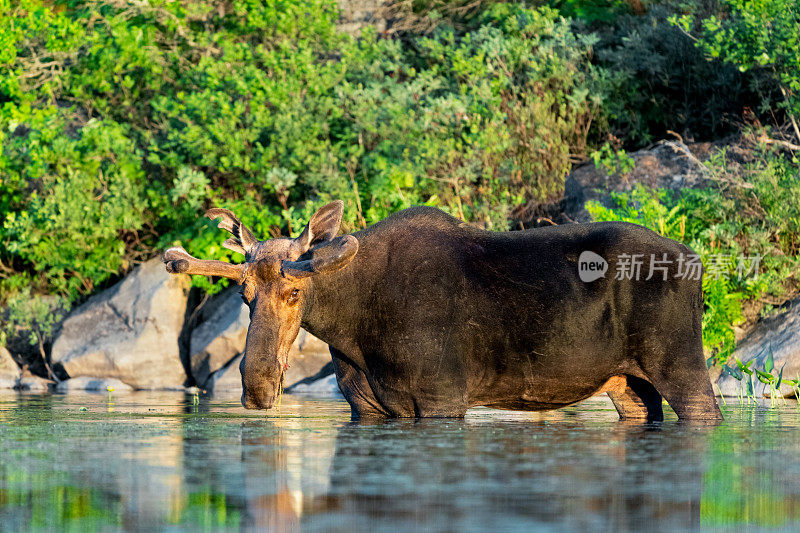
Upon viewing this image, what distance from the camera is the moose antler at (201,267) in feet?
28.4

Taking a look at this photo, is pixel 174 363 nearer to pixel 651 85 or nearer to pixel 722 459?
pixel 651 85

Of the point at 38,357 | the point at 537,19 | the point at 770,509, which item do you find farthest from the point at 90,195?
the point at 770,509

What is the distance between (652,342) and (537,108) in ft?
35.7

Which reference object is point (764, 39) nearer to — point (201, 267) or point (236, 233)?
point (236, 233)

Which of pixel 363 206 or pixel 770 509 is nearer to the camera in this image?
pixel 770 509

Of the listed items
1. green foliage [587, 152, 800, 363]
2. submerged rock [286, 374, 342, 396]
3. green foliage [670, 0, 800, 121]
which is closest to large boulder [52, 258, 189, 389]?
submerged rock [286, 374, 342, 396]

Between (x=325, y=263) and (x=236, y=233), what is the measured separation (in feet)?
4.25

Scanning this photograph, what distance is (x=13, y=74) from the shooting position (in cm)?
2148

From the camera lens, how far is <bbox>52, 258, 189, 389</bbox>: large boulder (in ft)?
61.4

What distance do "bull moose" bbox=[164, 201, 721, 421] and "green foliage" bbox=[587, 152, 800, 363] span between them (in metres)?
6.26

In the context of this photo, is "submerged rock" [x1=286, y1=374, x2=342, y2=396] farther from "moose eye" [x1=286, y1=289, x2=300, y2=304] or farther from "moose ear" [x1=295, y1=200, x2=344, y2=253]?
"moose eye" [x1=286, y1=289, x2=300, y2=304]

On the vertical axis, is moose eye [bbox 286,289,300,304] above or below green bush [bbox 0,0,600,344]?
below

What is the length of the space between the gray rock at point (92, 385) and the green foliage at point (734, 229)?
8.26m

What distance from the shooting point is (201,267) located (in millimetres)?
8805
